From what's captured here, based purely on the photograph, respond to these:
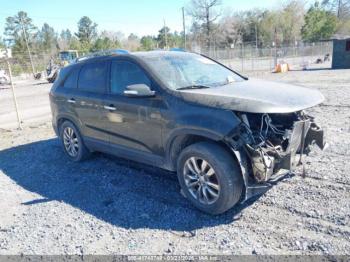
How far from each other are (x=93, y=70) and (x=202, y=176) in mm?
2721

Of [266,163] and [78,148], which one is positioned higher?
[266,163]

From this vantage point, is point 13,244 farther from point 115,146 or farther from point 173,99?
point 173,99

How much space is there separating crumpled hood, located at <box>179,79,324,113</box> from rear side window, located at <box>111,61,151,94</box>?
75cm

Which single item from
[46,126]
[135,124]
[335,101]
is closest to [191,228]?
[135,124]

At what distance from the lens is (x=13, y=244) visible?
135 inches

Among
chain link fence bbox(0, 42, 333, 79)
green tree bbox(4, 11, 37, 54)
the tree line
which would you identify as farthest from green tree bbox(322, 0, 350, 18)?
green tree bbox(4, 11, 37, 54)

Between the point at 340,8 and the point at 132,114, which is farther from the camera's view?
the point at 340,8

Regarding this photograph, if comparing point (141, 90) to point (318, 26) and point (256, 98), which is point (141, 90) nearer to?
point (256, 98)

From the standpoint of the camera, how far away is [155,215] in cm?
373

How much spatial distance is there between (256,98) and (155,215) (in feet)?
5.83

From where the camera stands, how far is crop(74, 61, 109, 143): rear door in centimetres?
492

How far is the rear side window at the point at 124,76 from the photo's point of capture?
426 cm

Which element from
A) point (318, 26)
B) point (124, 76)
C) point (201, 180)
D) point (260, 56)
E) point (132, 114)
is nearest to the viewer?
point (201, 180)

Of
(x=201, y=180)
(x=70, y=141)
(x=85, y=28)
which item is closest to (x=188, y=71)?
(x=201, y=180)
